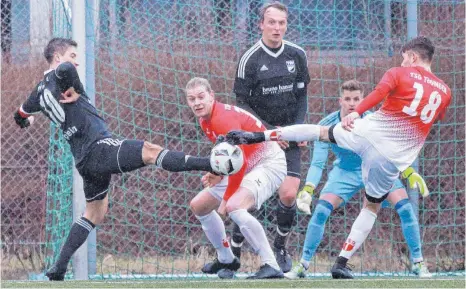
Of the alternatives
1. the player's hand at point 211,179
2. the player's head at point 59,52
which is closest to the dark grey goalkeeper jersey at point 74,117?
the player's head at point 59,52

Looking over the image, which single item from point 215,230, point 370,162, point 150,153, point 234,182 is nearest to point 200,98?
point 150,153

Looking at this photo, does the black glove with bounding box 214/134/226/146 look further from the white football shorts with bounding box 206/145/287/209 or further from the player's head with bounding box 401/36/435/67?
the player's head with bounding box 401/36/435/67

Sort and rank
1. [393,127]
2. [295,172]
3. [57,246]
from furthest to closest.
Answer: [57,246] → [295,172] → [393,127]

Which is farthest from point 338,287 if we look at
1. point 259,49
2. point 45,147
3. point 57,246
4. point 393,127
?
point 45,147

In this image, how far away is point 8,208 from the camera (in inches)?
434

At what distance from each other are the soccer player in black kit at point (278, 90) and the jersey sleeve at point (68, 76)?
1359 millimetres

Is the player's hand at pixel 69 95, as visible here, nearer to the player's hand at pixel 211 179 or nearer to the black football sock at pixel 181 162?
the black football sock at pixel 181 162

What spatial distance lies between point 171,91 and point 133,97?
0.36 meters

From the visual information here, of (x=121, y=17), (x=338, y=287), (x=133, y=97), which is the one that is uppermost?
(x=121, y=17)

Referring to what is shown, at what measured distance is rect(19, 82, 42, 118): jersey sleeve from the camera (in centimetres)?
895

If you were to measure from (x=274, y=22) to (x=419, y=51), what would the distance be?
3.86 feet

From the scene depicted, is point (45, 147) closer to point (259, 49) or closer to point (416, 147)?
point (259, 49)

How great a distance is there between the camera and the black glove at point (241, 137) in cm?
816

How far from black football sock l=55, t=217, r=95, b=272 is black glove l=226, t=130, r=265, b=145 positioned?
1.42 m
